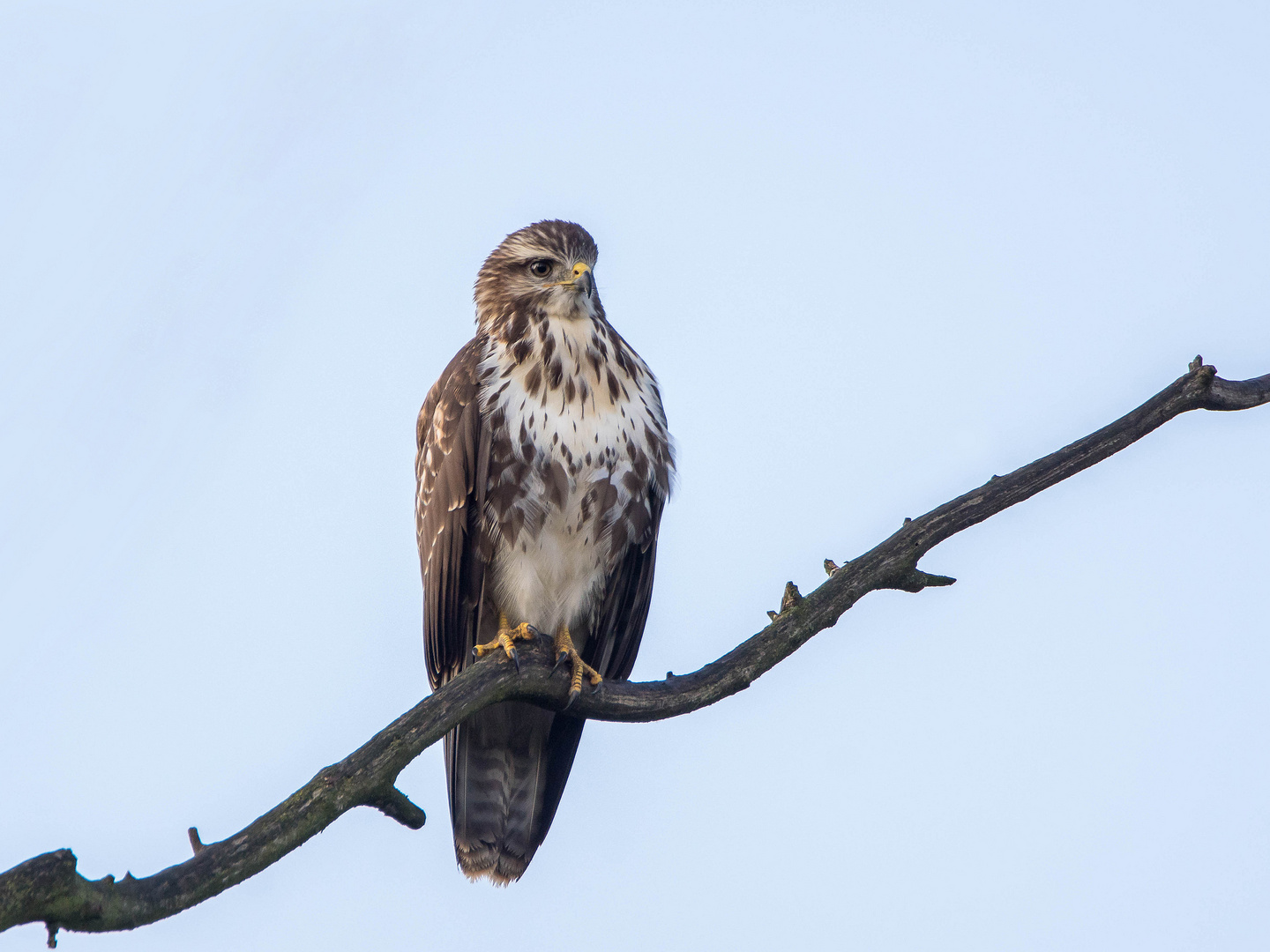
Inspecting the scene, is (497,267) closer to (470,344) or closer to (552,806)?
(470,344)

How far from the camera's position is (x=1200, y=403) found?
5312 mm

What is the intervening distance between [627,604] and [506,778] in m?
1.07

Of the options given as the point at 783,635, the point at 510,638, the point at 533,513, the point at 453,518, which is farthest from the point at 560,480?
the point at 783,635

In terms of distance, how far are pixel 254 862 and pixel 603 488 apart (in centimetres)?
271

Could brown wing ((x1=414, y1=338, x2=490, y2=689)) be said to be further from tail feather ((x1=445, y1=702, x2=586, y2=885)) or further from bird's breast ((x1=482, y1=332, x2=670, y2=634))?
tail feather ((x1=445, y1=702, x2=586, y2=885))

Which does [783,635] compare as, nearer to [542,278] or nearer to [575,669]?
[575,669]

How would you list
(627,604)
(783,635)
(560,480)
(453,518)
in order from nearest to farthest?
(783,635) < (560,480) < (453,518) < (627,604)

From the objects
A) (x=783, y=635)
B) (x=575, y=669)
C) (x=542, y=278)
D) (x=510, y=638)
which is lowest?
(x=783, y=635)

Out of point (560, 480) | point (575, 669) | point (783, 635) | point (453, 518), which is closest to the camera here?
point (783, 635)

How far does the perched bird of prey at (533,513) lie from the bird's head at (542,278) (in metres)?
0.01

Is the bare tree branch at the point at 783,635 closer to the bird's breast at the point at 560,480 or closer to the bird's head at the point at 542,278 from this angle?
the bird's breast at the point at 560,480

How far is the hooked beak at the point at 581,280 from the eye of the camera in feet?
21.9

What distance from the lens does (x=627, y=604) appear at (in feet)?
22.2

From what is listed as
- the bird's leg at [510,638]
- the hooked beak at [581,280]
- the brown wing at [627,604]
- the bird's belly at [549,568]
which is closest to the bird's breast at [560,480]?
the bird's belly at [549,568]
